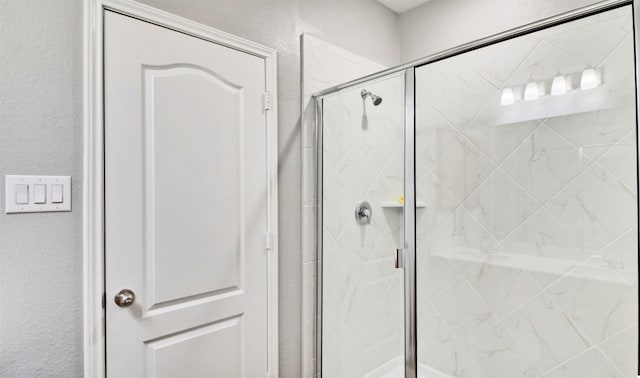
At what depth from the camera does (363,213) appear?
74.6 inches

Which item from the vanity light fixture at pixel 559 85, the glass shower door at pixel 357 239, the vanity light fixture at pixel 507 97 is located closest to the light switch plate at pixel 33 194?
the glass shower door at pixel 357 239

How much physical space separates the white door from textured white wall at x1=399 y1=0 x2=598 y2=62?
1.40m

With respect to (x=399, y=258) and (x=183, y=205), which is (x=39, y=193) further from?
(x=399, y=258)

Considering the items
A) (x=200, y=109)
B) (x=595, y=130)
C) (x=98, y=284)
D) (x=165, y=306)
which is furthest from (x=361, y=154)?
(x=98, y=284)

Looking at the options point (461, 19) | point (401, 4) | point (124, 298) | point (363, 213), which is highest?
point (401, 4)

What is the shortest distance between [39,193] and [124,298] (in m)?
0.46

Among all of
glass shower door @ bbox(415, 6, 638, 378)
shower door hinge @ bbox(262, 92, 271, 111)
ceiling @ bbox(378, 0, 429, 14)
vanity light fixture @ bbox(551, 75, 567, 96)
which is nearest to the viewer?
glass shower door @ bbox(415, 6, 638, 378)

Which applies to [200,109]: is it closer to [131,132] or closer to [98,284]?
[131,132]

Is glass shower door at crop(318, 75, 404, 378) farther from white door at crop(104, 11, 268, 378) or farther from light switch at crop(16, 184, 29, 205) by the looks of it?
light switch at crop(16, 184, 29, 205)

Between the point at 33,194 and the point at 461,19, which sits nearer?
the point at 33,194

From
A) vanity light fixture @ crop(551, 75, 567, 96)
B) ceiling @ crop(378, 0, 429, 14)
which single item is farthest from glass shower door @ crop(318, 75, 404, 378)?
ceiling @ crop(378, 0, 429, 14)

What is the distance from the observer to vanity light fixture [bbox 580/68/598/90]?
4.63 feet

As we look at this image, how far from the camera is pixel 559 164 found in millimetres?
1479

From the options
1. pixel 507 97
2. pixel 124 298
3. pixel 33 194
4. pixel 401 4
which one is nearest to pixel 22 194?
pixel 33 194
